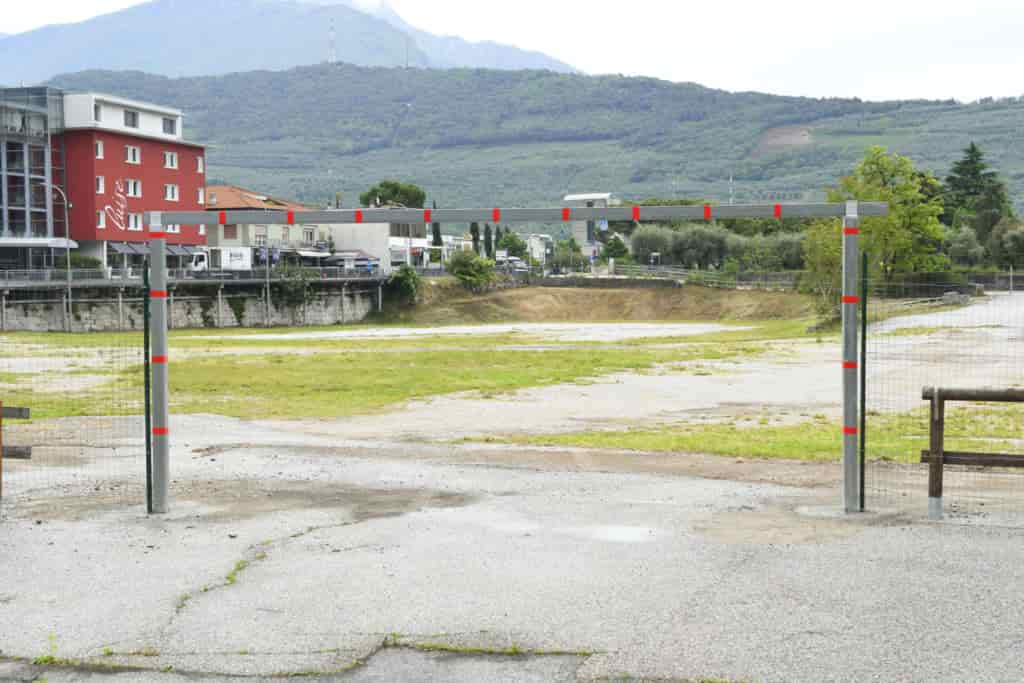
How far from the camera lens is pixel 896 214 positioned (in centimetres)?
8569

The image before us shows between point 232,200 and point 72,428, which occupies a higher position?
point 232,200

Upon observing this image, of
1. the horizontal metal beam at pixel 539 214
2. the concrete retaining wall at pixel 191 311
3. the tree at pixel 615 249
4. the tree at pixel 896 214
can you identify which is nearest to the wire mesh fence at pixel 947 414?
the horizontal metal beam at pixel 539 214

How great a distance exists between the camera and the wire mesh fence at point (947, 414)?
13188 millimetres

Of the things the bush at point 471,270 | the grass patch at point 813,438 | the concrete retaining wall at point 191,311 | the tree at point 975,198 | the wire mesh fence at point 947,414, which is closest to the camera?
the wire mesh fence at point 947,414

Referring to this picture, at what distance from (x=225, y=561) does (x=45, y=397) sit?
23.0 meters

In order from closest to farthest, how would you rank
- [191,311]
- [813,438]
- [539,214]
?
[539,214] < [813,438] < [191,311]

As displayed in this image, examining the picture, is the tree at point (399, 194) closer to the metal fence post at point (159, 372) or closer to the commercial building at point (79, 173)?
the commercial building at point (79, 173)

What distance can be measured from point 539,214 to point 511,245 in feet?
579

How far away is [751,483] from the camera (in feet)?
47.7

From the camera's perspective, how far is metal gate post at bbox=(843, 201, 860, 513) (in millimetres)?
12148

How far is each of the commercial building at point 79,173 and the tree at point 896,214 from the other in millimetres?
56481

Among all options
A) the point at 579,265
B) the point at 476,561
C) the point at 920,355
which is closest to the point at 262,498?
the point at 476,561

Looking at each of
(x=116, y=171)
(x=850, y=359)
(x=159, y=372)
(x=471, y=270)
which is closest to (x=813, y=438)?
(x=850, y=359)

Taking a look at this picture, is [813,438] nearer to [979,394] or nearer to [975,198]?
[979,394]
